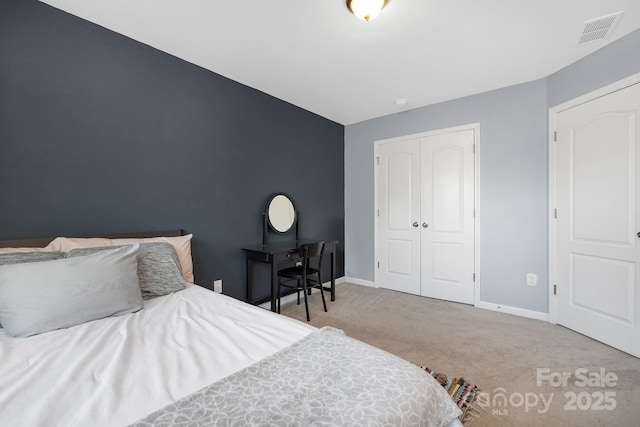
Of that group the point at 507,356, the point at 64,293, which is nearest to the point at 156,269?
the point at 64,293

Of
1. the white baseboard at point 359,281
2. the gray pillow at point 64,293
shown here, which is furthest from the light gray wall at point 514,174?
the gray pillow at point 64,293

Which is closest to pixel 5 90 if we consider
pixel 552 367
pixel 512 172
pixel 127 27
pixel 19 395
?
pixel 127 27

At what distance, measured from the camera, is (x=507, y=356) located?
2.21m

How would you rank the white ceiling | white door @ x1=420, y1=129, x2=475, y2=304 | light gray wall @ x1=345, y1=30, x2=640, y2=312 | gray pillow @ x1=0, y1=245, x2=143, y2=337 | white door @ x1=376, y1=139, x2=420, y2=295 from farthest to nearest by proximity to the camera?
1. white door @ x1=376, y1=139, x2=420, y2=295
2. white door @ x1=420, y1=129, x2=475, y2=304
3. light gray wall @ x1=345, y1=30, x2=640, y2=312
4. the white ceiling
5. gray pillow @ x1=0, y1=245, x2=143, y2=337

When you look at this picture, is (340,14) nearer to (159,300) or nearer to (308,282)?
(159,300)

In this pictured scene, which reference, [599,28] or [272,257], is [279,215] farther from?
[599,28]

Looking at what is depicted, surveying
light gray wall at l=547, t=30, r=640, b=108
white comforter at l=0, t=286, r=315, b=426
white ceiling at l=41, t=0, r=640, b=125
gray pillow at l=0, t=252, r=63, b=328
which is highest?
white ceiling at l=41, t=0, r=640, b=125

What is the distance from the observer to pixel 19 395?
2.72 ft

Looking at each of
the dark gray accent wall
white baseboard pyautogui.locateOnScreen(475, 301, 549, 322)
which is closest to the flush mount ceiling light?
the dark gray accent wall

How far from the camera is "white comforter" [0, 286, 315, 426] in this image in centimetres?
78

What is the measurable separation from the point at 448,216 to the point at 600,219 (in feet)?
4.41

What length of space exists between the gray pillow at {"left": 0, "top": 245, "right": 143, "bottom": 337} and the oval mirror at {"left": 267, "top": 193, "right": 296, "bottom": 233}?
5.83 feet

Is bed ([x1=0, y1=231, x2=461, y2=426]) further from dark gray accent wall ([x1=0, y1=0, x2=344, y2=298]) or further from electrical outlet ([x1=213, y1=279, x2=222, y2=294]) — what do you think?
electrical outlet ([x1=213, y1=279, x2=222, y2=294])

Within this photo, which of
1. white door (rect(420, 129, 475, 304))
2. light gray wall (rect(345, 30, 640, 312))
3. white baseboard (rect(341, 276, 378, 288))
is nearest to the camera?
light gray wall (rect(345, 30, 640, 312))
